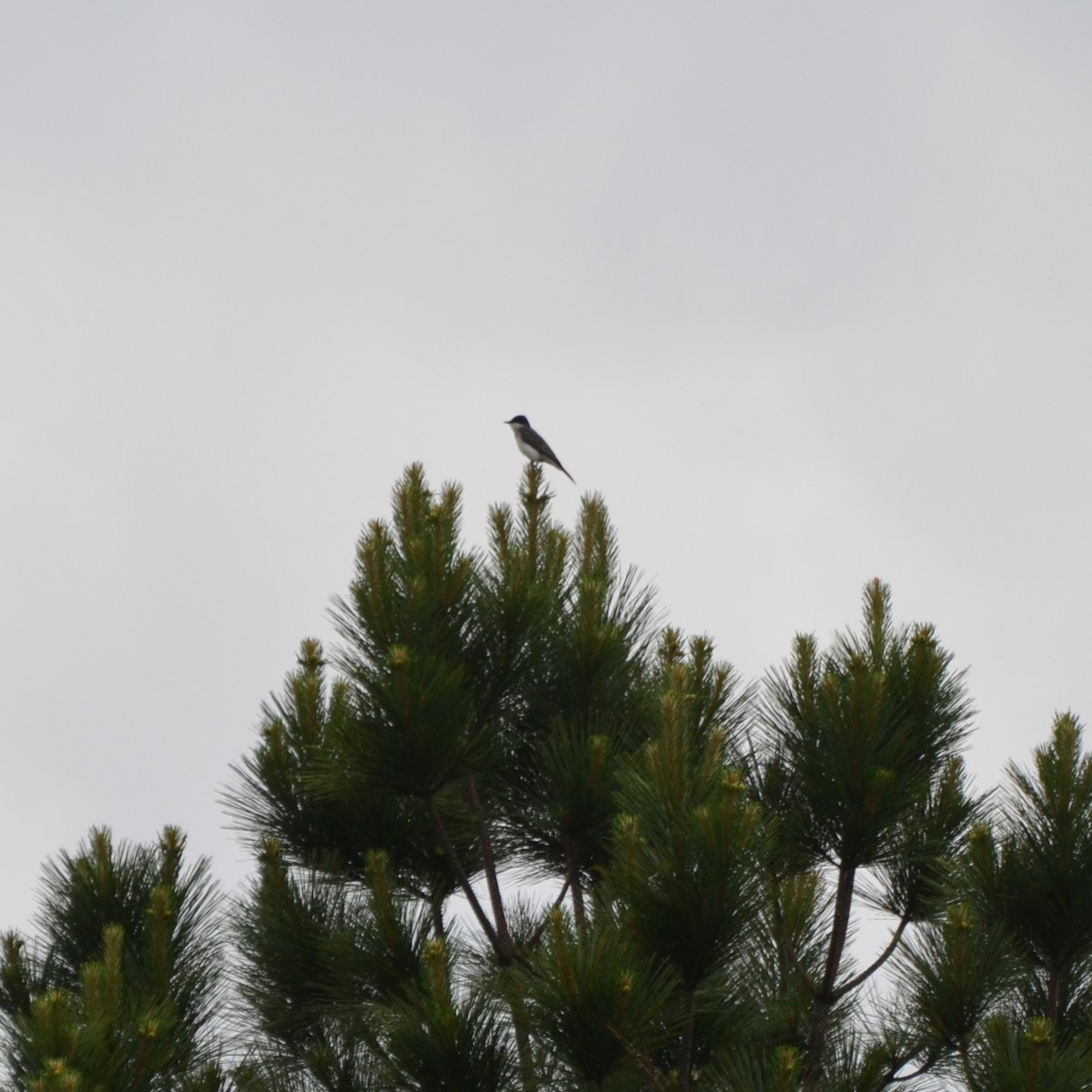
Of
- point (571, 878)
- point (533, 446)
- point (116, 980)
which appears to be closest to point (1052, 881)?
point (571, 878)

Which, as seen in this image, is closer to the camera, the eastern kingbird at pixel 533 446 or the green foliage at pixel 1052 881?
the green foliage at pixel 1052 881

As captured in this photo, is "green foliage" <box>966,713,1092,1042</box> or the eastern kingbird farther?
the eastern kingbird

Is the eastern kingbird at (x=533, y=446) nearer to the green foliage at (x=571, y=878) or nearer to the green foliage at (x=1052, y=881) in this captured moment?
the green foliage at (x=571, y=878)

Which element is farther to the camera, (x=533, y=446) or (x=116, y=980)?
(x=533, y=446)

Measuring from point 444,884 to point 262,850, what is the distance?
2.56 ft

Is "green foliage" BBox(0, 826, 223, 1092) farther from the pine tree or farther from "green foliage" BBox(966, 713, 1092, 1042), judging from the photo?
"green foliage" BBox(966, 713, 1092, 1042)

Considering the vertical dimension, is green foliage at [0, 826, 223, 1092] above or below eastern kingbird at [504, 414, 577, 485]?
below

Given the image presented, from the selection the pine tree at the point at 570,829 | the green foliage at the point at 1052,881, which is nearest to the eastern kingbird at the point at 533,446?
the pine tree at the point at 570,829

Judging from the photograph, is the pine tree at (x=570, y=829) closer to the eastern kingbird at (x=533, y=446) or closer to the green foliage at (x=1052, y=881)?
the green foliage at (x=1052, y=881)

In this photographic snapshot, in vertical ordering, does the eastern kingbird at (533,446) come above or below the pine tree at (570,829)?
above

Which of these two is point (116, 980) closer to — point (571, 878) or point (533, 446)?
point (571, 878)

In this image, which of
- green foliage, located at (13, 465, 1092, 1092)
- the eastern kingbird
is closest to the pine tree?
green foliage, located at (13, 465, 1092, 1092)

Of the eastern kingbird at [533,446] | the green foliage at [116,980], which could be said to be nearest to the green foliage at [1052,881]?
the green foliage at [116,980]

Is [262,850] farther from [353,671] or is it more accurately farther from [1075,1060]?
[1075,1060]
